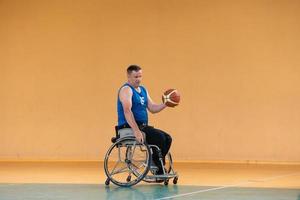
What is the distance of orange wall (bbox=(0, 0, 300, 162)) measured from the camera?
891 cm

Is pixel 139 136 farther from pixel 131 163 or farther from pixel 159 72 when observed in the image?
pixel 159 72

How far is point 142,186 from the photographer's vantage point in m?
6.27

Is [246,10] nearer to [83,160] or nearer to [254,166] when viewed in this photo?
[254,166]

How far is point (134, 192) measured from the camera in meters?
5.71

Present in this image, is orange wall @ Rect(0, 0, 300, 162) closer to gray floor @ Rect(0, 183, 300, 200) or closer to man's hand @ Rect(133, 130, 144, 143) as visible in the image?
gray floor @ Rect(0, 183, 300, 200)

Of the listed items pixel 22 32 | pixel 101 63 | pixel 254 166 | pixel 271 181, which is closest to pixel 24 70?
pixel 22 32

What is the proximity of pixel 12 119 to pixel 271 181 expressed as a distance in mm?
4399

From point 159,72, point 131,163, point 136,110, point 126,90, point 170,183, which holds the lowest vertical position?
point 170,183

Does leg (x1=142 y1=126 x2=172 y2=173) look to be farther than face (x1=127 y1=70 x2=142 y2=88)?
No

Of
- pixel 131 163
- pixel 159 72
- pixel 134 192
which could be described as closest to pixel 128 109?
pixel 131 163

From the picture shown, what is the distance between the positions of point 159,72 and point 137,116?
9.75 feet

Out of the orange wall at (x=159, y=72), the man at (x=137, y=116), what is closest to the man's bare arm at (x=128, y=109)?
the man at (x=137, y=116)

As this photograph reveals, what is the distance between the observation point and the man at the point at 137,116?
6127mm

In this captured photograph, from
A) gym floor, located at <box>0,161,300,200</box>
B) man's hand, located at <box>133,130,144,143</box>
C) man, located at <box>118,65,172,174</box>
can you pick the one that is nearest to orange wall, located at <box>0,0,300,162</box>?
gym floor, located at <box>0,161,300,200</box>
